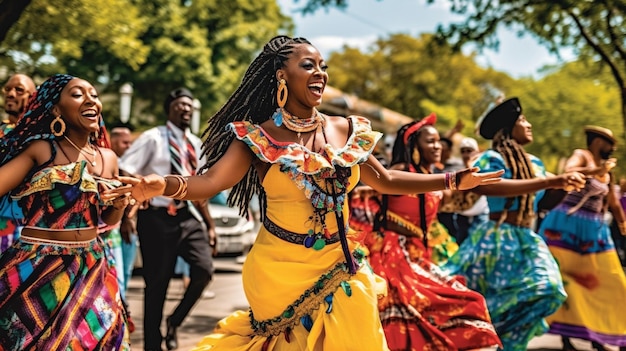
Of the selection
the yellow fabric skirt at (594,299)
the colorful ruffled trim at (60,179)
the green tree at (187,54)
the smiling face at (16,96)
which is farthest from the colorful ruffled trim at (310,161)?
the green tree at (187,54)

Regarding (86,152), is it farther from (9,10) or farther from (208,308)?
(208,308)

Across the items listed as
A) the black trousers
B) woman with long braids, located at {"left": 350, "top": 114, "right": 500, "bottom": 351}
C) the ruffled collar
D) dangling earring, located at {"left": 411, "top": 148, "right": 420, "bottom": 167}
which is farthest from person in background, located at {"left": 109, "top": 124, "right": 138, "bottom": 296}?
the ruffled collar

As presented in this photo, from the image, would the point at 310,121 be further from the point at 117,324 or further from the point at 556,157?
the point at 556,157

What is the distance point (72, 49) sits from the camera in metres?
15.5

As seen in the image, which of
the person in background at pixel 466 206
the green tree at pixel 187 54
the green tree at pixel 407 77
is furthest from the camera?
the green tree at pixel 407 77

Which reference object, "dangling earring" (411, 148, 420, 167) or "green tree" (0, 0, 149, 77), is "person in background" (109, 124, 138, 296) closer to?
"dangling earring" (411, 148, 420, 167)

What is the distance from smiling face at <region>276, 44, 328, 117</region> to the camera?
3477 millimetres

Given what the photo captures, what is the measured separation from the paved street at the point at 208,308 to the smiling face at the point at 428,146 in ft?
7.70

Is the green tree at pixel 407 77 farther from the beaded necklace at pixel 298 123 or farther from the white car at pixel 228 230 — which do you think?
the beaded necklace at pixel 298 123

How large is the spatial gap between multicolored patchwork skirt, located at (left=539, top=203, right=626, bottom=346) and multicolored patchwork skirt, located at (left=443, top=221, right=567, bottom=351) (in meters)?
1.06

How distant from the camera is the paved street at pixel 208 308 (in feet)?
23.2

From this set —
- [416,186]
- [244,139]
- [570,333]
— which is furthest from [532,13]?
[244,139]

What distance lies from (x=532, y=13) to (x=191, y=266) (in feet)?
23.5

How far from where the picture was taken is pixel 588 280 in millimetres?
6660
